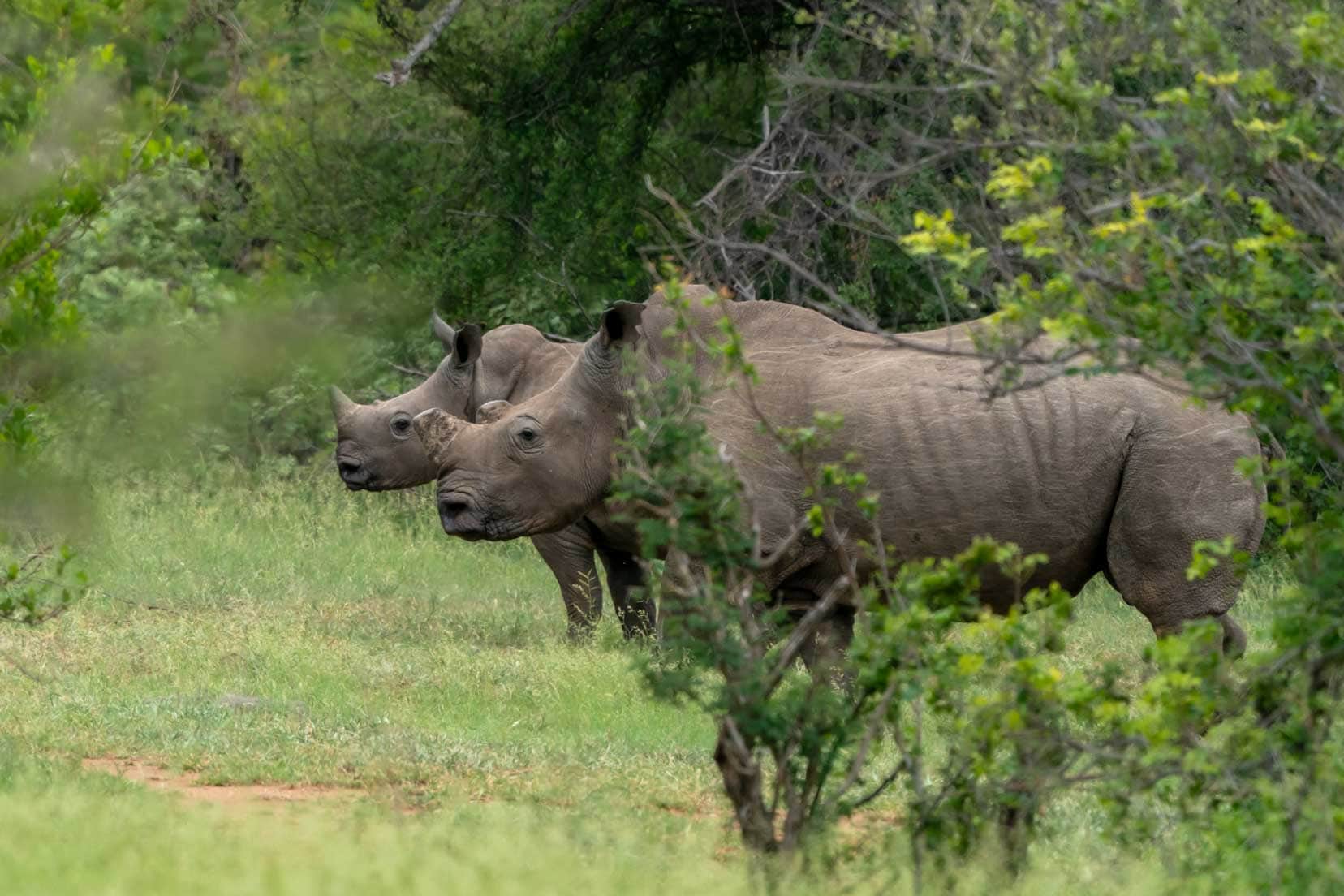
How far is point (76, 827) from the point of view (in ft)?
19.0

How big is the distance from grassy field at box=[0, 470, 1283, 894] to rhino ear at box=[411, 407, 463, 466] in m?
1.05

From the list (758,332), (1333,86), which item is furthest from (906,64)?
(1333,86)

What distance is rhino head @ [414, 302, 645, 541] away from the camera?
980cm

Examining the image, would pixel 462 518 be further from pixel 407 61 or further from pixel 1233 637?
pixel 407 61

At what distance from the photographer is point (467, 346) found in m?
12.8

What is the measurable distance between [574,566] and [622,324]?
9.92ft

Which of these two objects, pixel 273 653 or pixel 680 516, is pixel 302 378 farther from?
pixel 680 516

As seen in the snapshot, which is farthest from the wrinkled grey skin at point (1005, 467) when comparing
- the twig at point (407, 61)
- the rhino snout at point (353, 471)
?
the rhino snout at point (353, 471)

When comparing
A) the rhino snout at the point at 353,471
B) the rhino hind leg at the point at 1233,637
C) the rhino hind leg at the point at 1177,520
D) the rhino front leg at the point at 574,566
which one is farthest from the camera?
the rhino snout at the point at 353,471

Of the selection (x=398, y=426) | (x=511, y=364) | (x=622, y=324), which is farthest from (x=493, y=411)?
(x=398, y=426)

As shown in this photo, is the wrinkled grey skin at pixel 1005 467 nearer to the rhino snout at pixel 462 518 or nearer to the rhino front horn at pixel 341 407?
the rhino snout at pixel 462 518

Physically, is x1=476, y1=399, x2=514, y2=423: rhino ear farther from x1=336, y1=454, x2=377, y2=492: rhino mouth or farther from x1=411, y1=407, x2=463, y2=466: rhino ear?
x1=336, y1=454, x2=377, y2=492: rhino mouth

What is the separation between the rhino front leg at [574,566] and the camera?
40.7 ft

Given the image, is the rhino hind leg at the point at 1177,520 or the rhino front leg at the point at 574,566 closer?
the rhino hind leg at the point at 1177,520
